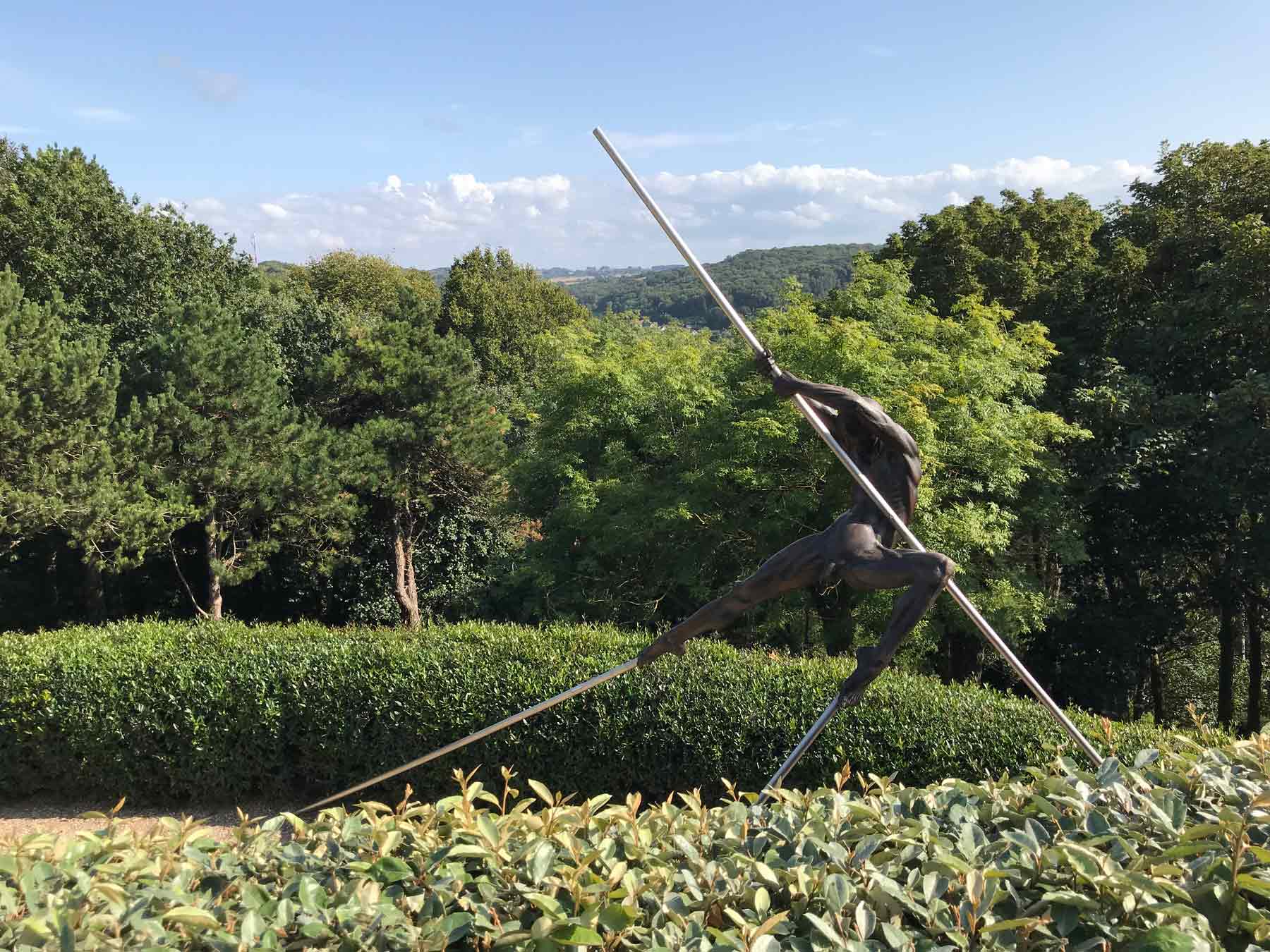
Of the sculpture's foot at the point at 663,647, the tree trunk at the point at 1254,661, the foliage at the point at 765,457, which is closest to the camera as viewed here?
the sculpture's foot at the point at 663,647

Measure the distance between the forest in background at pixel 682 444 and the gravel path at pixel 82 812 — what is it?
500 cm

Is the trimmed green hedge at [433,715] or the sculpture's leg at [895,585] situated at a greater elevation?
the sculpture's leg at [895,585]

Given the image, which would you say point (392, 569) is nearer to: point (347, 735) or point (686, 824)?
point (347, 735)

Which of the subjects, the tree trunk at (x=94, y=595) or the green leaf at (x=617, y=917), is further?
the tree trunk at (x=94, y=595)

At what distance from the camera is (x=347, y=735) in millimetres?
8820

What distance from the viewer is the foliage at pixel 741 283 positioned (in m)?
43.0

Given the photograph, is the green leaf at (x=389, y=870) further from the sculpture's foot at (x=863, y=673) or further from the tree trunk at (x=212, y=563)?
the tree trunk at (x=212, y=563)

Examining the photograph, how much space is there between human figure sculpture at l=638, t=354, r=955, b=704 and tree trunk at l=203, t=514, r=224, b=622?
13.9 metres

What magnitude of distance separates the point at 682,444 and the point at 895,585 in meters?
9.56

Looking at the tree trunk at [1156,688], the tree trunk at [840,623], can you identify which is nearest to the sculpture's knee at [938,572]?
the tree trunk at [840,623]

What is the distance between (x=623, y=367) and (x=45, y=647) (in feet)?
31.2

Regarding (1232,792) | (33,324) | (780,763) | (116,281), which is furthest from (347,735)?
(116,281)

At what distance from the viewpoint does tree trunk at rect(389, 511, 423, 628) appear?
19.0m

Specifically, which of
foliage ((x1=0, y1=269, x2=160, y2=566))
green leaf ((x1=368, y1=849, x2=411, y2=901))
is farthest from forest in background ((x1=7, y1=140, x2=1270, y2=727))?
green leaf ((x1=368, y1=849, x2=411, y2=901))
